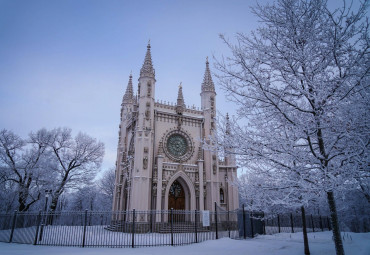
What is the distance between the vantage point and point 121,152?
30266 mm

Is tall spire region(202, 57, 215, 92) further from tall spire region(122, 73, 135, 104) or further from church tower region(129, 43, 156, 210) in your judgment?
tall spire region(122, 73, 135, 104)

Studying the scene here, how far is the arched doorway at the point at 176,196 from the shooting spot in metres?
24.9

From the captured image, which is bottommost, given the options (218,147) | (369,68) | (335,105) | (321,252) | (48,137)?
(321,252)

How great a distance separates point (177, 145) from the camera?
86.9 ft

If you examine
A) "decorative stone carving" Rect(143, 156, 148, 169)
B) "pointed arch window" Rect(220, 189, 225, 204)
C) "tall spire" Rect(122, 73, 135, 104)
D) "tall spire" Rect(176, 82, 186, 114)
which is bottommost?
"pointed arch window" Rect(220, 189, 225, 204)

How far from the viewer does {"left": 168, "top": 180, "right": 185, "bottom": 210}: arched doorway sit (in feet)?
81.6

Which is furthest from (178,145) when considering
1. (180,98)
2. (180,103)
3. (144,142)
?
(180,98)

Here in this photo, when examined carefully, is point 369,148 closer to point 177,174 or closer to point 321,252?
point 321,252

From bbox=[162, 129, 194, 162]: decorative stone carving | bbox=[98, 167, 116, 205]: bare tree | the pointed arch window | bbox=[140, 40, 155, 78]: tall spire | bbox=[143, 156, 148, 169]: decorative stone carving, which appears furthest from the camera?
bbox=[98, 167, 116, 205]: bare tree

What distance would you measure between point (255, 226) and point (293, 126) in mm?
13542

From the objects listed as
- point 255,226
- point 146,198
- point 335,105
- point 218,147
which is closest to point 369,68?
point 335,105

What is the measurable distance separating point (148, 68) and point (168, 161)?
1104 centimetres

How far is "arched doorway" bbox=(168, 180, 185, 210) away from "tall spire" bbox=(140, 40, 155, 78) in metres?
12.6

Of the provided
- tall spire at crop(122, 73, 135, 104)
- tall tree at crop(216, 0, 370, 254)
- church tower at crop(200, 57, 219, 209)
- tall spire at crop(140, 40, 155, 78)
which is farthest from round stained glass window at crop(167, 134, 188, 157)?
tall tree at crop(216, 0, 370, 254)
